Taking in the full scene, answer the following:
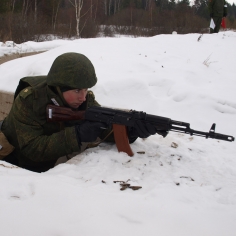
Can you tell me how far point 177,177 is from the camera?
200 cm

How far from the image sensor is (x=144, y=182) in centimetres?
191

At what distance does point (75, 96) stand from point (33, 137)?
1.65ft

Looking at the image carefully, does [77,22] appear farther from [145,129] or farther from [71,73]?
[145,129]

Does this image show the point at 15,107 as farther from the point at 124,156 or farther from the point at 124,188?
the point at 124,188

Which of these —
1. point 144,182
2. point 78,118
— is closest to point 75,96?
point 78,118

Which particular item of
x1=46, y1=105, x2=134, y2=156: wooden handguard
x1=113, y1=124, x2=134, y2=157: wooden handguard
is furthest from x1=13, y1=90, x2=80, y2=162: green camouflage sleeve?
x1=113, y1=124, x2=134, y2=157: wooden handguard

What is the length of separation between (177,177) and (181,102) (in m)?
2.01

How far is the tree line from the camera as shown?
44.7 feet

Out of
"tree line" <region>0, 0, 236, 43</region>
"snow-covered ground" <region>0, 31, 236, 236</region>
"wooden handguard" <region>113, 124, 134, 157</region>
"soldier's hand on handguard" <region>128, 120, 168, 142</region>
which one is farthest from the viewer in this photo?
"tree line" <region>0, 0, 236, 43</region>

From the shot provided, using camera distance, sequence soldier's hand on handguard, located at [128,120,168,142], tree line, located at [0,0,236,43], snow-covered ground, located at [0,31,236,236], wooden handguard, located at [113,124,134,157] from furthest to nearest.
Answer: tree line, located at [0,0,236,43] < wooden handguard, located at [113,124,134,157] < soldier's hand on handguard, located at [128,120,168,142] < snow-covered ground, located at [0,31,236,236]

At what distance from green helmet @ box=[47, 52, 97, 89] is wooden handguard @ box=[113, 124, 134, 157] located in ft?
1.46

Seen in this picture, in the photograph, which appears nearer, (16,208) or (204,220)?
→ (16,208)

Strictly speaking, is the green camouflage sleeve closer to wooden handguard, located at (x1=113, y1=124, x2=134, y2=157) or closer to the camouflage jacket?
the camouflage jacket

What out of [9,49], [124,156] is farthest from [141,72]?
[9,49]
